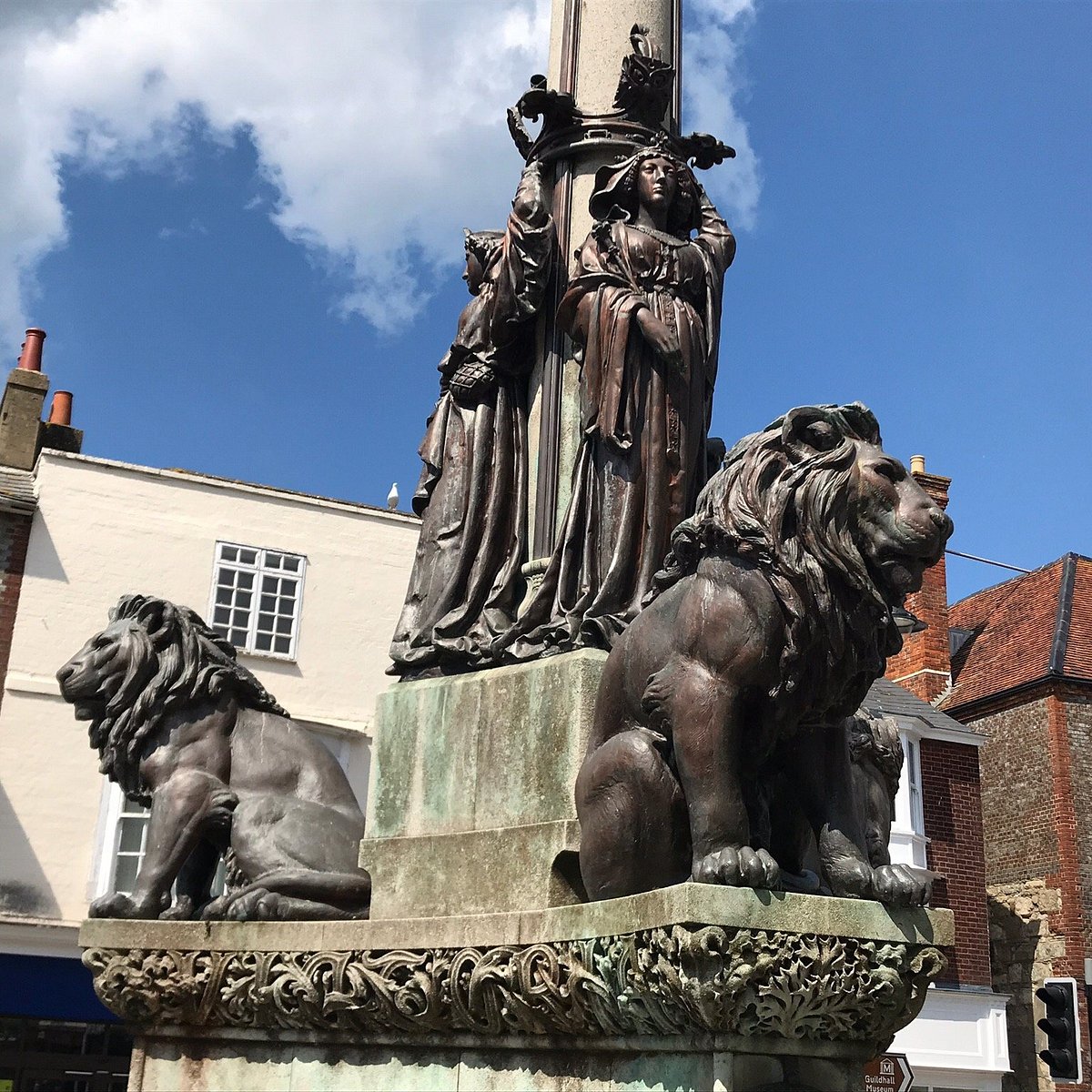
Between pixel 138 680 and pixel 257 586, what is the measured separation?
16287 mm

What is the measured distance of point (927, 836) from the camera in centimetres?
→ 2538

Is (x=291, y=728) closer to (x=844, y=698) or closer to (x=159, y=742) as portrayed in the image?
(x=159, y=742)

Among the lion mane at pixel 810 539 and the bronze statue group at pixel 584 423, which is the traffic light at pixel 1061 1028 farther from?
the lion mane at pixel 810 539

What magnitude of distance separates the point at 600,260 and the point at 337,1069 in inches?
120

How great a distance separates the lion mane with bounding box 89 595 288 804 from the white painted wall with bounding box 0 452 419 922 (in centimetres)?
1468

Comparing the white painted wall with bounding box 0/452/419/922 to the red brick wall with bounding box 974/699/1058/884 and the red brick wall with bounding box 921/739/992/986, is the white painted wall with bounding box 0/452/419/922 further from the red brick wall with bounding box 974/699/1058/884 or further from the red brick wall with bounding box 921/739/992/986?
the red brick wall with bounding box 974/699/1058/884

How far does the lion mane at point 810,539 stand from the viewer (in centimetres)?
411

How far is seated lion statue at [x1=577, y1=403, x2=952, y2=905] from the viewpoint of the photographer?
4102 mm

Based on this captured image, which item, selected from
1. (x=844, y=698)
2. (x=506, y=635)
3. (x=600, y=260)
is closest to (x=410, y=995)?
(x=506, y=635)

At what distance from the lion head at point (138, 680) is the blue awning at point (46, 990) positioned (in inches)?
555

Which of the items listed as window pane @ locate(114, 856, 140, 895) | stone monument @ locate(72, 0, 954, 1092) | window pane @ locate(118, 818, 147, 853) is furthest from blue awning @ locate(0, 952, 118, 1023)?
stone monument @ locate(72, 0, 954, 1092)

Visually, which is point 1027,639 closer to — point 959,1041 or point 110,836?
point 959,1041

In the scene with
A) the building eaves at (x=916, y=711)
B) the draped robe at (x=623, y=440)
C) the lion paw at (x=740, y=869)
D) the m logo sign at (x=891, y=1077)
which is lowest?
the m logo sign at (x=891, y=1077)

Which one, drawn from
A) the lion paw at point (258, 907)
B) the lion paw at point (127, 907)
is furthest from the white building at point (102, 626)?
the lion paw at point (258, 907)
